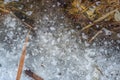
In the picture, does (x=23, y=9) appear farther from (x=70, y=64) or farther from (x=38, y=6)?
(x=70, y=64)

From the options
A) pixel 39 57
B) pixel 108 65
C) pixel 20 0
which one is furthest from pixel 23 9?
pixel 108 65

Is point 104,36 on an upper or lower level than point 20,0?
lower

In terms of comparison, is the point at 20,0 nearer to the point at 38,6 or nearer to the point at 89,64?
the point at 38,6

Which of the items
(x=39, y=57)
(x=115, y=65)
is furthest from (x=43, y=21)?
(x=115, y=65)

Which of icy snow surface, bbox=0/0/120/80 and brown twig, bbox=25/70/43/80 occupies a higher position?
icy snow surface, bbox=0/0/120/80

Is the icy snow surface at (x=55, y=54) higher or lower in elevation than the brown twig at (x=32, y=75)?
higher

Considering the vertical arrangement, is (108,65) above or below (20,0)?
below

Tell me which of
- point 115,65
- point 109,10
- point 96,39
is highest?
point 109,10
